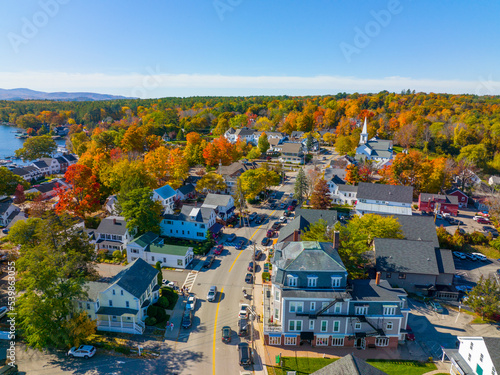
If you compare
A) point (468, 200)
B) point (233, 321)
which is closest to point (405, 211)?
point (468, 200)

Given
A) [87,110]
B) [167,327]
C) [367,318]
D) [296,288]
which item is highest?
[87,110]

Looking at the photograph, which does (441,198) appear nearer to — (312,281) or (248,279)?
(248,279)

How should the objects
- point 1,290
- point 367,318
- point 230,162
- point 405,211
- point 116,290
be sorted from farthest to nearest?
point 230,162 → point 405,211 → point 1,290 → point 116,290 → point 367,318

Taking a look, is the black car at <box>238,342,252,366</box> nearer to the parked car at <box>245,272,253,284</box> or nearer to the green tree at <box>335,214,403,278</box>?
the parked car at <box>245,272,253,284</box>

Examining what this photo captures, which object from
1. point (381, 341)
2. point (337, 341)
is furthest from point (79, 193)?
point (381, 341)

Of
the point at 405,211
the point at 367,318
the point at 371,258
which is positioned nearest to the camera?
the point at 367,318

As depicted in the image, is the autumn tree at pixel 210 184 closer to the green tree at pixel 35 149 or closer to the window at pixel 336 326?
the window at pixel 336 326

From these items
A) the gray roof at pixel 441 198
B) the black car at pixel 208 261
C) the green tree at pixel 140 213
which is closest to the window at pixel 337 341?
the black car at pixel 208 261

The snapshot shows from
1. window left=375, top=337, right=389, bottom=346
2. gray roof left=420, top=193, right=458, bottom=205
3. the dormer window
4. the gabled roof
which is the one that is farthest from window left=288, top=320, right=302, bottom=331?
gray roof left=420, top=193, right=458, bottom=205

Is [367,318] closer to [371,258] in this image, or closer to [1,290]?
[371,258]
